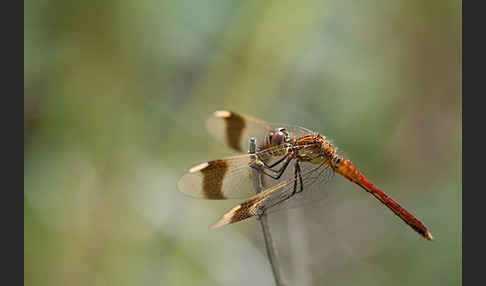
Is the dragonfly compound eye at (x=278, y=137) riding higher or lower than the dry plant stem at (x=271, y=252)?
higher

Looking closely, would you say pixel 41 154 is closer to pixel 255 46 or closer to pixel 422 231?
pixel 255 46

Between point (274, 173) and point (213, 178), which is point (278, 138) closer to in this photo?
point (274, 173)

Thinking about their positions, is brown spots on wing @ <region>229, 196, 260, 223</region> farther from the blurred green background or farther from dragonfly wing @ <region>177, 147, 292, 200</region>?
the blurred green background

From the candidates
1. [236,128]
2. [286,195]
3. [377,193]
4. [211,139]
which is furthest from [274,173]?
[211,139]

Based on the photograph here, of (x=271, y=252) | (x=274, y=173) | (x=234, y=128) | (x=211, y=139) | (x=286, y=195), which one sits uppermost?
(x=234, y=128)

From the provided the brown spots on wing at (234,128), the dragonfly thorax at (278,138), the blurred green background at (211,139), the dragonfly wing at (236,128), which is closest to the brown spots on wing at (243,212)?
the dragonfly thorax at (278,138)

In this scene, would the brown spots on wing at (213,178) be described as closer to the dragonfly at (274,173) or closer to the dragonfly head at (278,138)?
the dragonfly at (274,173)

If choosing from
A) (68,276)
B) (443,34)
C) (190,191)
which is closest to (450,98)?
(443,34)
